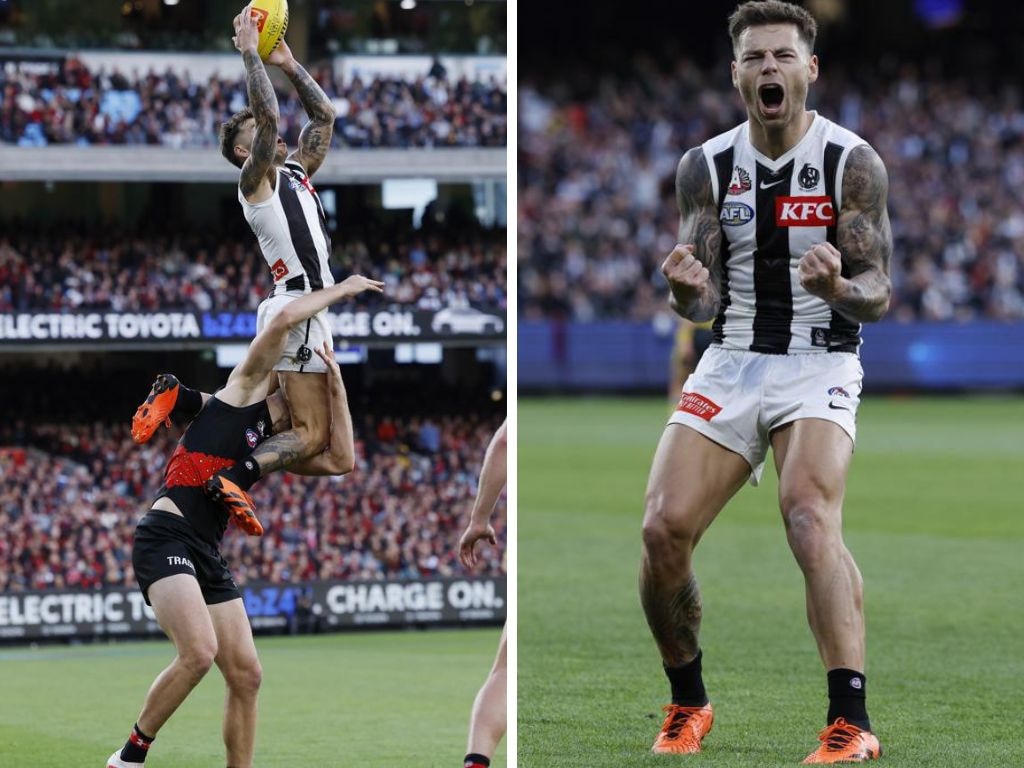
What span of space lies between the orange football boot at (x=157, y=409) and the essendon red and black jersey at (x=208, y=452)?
117 mm

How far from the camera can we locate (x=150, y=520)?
6691 millimetres

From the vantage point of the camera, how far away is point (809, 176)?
638 cm

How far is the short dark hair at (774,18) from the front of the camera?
20.7ft

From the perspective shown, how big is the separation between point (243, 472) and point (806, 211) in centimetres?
235

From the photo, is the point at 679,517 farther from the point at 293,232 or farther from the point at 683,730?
the point at 293,232

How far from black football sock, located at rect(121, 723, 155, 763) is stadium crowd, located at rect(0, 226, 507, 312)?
1737 cm

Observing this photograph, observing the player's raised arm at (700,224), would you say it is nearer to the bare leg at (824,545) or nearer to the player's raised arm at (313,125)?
the bare leg at (824,545)

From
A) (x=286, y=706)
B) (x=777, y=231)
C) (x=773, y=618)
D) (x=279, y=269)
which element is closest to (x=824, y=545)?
(x=777, y=231)

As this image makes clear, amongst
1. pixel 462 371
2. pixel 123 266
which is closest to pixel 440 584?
pixel 462 371

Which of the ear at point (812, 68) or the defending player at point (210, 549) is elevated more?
the ear at point (812, 68)

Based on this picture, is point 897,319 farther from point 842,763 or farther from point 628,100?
point 842,763

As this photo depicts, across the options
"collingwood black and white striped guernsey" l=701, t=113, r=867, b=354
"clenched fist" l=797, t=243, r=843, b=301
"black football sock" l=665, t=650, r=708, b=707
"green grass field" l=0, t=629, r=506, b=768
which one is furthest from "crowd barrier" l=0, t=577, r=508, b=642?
"clenched fist" l=797, t=243, r=843, b=301

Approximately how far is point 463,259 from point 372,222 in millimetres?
1456

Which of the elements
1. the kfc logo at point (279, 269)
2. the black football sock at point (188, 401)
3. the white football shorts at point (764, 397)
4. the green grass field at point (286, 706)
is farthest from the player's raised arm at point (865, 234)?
the green grass field at point (286, 706)
